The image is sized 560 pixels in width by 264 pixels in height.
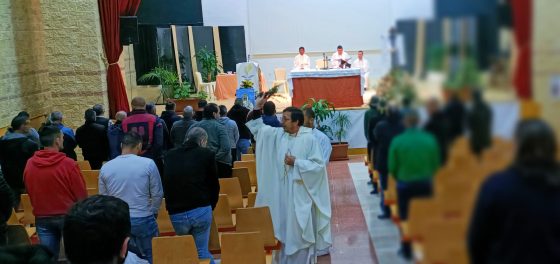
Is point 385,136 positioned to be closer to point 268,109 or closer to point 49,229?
point 49,229

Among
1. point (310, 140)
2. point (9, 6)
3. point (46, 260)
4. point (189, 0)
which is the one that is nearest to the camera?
point (46, 260)

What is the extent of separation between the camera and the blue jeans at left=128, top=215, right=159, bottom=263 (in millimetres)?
5551

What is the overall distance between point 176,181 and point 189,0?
1421 cm

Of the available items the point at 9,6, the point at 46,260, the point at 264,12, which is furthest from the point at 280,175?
the point at 264,12

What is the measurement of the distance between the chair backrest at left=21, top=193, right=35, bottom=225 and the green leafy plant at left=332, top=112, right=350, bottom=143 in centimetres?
646

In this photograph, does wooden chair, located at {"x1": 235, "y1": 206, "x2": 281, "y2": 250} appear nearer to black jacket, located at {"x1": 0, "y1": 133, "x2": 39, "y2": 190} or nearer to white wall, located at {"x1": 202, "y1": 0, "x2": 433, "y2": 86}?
black jacket, located at {"x1": 0, "y1": 133, "x2": 39, "y2": 190}

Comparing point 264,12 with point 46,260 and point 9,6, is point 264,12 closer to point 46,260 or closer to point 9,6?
point 9,6

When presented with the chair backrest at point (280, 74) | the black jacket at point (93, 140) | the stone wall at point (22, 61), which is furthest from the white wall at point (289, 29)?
the black jacket at point (93, 140)

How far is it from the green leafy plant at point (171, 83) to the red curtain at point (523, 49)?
15.6m

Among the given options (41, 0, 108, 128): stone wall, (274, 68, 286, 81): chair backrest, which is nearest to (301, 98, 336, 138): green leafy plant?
(41, 0, 108, 128): stone wall

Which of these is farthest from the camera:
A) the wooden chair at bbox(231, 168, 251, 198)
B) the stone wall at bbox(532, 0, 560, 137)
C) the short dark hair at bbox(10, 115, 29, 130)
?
the wooden chair at bbox(231, 168, 251, 198)

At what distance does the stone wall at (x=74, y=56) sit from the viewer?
12695 mm

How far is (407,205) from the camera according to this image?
61cm

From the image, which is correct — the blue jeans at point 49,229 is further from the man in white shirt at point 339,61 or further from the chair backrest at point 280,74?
the chair backrest at point 280,74
